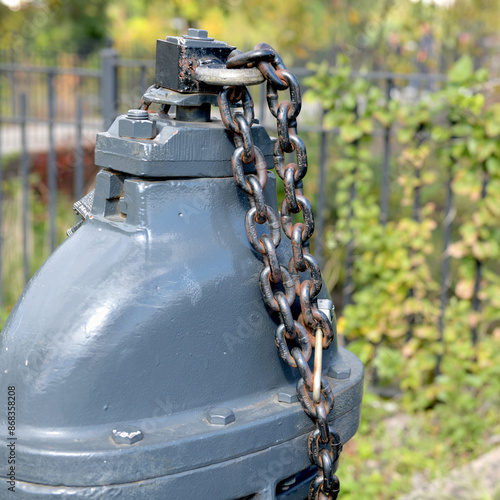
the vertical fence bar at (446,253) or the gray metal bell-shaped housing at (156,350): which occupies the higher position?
the gray metal bell-shaped housing at (156,350)

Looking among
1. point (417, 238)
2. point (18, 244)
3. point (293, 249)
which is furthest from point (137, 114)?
point (18, 244)

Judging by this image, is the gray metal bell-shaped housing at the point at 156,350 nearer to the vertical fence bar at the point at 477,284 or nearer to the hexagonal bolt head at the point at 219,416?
the hexagonal bolt head at the point at 219,416

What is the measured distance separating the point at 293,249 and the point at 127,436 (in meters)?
0.39

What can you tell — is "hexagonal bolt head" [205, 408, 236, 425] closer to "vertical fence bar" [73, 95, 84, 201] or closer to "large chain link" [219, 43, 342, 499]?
"large chain link" [219, 43, 342, 499]

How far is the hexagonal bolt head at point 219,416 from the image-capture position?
0.96 metres

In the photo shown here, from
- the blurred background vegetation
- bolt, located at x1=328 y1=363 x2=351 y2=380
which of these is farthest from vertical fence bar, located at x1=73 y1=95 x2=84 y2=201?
bolt, located at x1=328 y1=363 x2=351 y2=380

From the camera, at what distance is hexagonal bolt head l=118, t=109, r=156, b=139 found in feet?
3.41

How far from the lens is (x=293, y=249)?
1.04 m

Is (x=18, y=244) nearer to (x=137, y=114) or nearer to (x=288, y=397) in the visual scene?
(x=137, y=114)

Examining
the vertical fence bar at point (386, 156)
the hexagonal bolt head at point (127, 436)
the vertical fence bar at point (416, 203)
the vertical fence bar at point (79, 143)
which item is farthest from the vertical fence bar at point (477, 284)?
the hexagonal bolt head at point (127, 436)

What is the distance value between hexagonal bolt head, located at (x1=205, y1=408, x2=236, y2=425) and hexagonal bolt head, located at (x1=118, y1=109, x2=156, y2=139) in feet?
1.50

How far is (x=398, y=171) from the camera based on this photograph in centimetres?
404

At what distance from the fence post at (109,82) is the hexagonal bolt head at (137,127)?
3675 mm

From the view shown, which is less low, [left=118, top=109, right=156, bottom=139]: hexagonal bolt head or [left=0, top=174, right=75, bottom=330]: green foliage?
[left=118, top=109, right=156, bottom=139]: hexagonal bolt head
